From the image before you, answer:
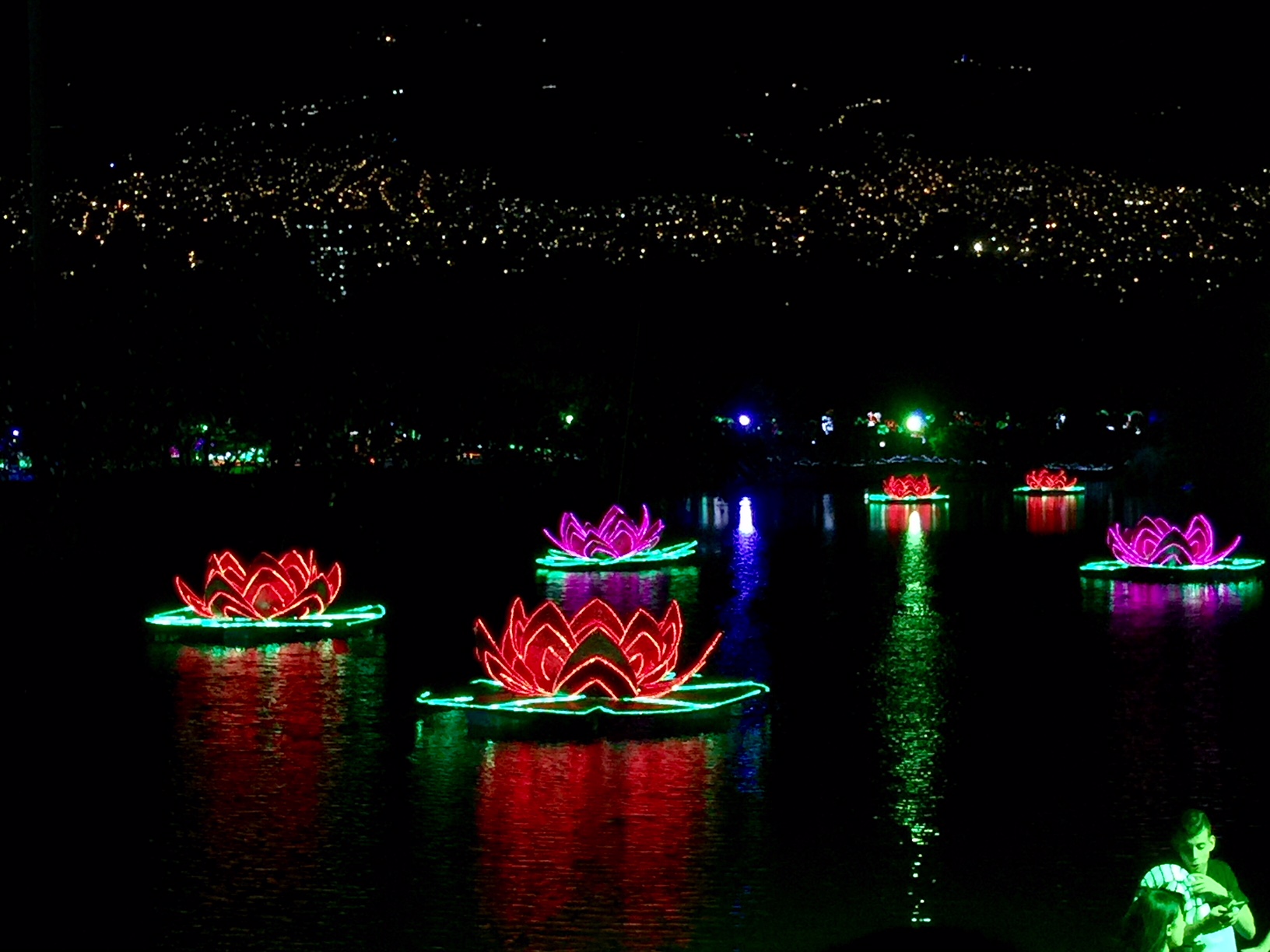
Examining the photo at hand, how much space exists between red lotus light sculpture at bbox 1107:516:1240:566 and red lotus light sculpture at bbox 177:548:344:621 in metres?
11.1

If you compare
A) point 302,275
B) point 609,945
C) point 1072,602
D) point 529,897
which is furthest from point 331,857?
point 302,275

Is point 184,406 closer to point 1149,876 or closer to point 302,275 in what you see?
point 302,275

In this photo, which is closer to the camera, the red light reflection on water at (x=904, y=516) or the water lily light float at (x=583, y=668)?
the water lily light float at (x=583, y=668)

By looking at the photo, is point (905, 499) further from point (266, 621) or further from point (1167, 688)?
point (1167, 688)

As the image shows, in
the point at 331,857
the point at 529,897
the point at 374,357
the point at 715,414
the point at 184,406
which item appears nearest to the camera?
the point at 529,897

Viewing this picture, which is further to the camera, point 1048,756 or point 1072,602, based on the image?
point 1072,602

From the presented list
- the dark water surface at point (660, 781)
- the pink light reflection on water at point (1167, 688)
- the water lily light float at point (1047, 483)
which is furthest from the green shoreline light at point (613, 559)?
the water lily light float at point (1047, 483)

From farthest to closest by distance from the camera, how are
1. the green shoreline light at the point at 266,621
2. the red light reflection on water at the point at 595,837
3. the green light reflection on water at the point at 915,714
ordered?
the green shoreline light at the point at 266,621 → the green light reflection on water at the point at 915,714 → the red light reflection on water at the point at 595,837

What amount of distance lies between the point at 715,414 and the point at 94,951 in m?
50.6

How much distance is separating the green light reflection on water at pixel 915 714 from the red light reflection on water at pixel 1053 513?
12162 mm

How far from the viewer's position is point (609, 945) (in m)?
7.08

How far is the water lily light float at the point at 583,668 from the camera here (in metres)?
12.4

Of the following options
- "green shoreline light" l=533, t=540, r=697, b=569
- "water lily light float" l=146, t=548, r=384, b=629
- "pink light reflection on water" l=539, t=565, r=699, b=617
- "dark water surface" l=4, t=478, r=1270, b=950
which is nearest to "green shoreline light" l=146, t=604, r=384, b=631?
"water lily light float" l=146, t=548, r=384, b=629

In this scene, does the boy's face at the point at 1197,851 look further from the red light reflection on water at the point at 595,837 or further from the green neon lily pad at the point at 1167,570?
the green neon lily pad at the point at 1167,570
